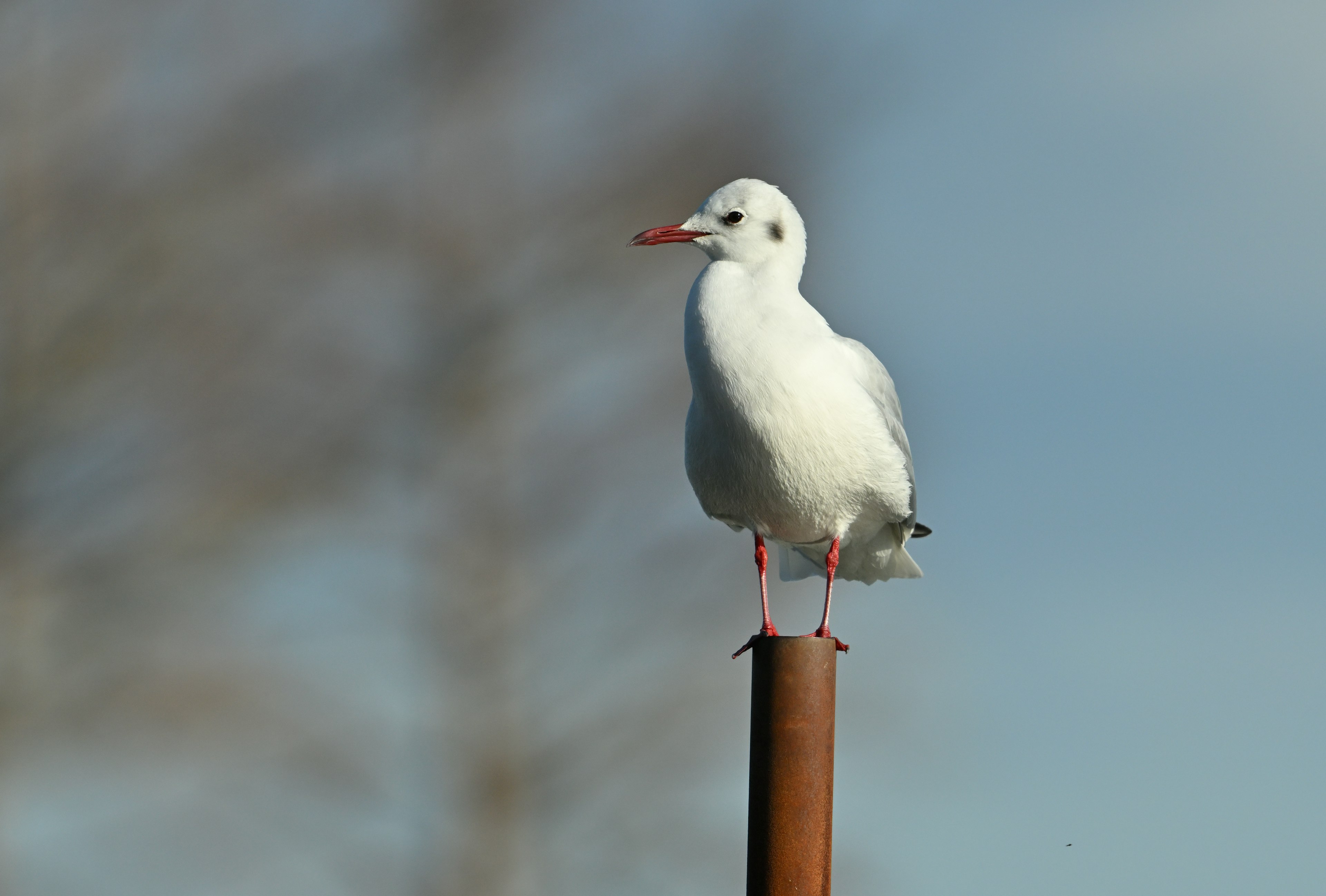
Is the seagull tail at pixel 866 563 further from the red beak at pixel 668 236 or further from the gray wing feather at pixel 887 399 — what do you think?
the red beak at pixel 668 236

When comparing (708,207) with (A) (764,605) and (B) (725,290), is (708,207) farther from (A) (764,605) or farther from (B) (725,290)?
(A) (764,605)

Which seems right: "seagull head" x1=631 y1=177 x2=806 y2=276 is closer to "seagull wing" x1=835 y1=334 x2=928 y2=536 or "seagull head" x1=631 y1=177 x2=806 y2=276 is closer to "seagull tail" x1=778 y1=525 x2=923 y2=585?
"seagull wing" x1=835 y1=334 x2=928 y2=536

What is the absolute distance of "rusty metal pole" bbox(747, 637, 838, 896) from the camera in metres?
2.27

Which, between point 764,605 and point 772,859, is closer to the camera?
point 772,859

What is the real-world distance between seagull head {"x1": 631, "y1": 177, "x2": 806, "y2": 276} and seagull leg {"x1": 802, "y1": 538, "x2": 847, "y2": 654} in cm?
71

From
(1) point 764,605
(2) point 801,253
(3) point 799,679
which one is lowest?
(3) point 799,679

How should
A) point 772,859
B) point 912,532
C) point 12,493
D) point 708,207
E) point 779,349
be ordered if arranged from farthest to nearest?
point 12,493 → point 912,532 → point 708,207 → point 779,349 → point 772,859

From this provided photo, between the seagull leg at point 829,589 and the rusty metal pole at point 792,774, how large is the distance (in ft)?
0.78

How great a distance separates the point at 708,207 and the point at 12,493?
4.36m

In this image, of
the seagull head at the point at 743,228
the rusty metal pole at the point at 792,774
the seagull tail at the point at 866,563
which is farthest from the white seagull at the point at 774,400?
the seagull tail at the point at 866,563

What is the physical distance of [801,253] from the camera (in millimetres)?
2891

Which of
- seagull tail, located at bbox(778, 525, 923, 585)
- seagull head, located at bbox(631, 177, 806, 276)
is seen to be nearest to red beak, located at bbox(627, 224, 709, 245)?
seagull head, located at bbox(631, 177, 806, 276)

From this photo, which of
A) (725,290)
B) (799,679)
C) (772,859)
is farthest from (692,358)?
(772,859)

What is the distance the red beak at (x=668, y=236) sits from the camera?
2.80 meters
